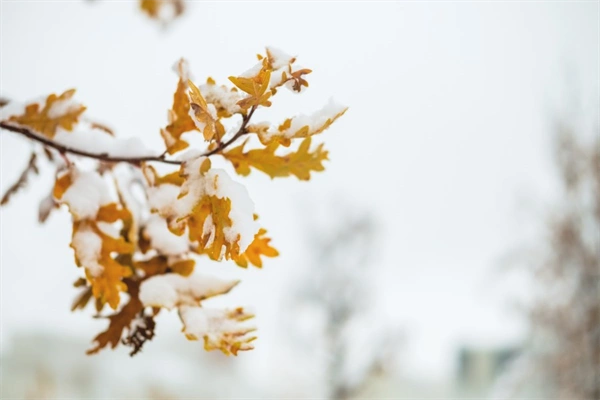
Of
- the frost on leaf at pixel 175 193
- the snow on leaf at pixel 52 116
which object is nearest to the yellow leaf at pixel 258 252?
the frost on leaf at pixel 175 193

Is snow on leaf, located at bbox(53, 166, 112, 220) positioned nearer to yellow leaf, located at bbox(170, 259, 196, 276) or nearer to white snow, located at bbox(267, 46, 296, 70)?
yellow leaf, located at bbox(170, 259, 196, 276)

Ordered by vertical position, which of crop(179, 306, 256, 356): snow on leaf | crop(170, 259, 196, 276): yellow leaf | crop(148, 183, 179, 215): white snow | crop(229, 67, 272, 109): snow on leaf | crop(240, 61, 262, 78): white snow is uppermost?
crop(240, 61, 262, 78): white snow

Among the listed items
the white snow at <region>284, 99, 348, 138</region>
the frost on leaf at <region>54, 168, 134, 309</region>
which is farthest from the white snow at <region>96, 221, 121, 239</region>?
the white snow at <region>284, 99, 348, 138</region>

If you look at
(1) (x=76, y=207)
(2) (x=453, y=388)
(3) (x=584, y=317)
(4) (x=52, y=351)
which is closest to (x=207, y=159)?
(1) (x=76, y=207)

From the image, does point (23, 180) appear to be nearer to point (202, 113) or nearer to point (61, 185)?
point (61, 185)

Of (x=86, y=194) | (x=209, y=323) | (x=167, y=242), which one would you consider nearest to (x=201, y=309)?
(x=209, y=323)
